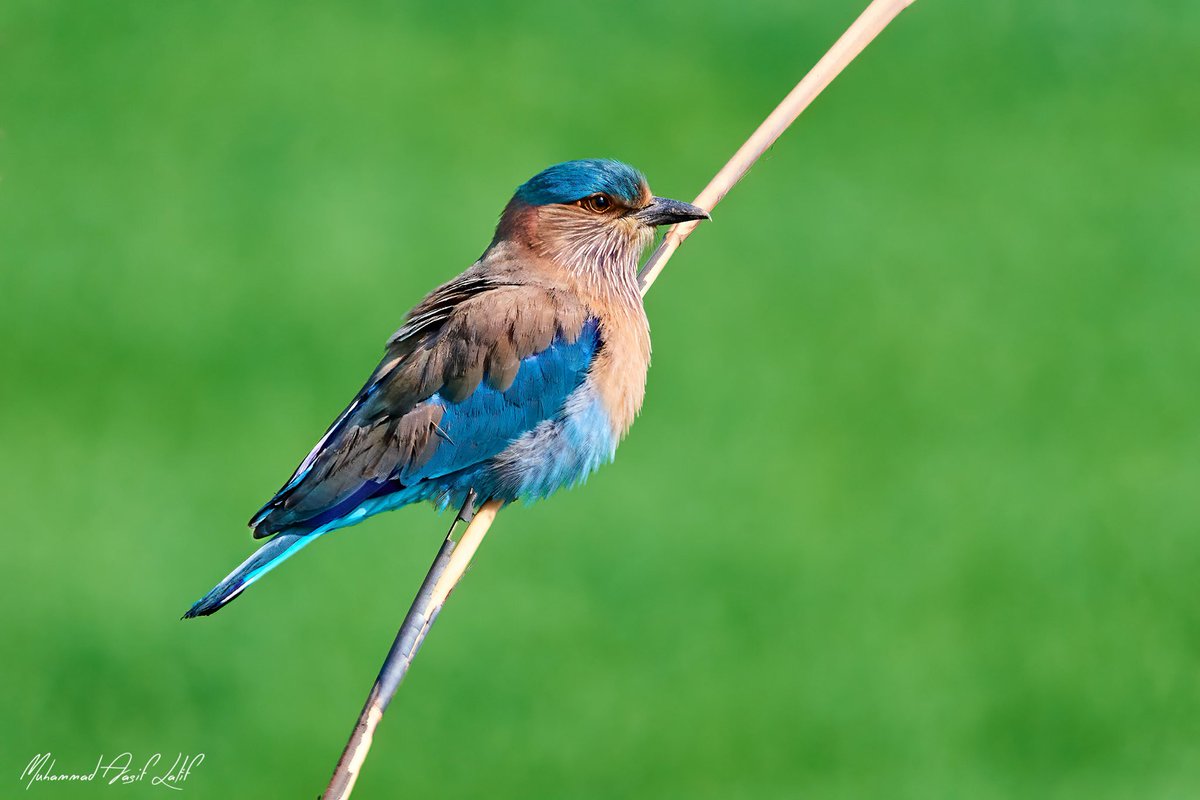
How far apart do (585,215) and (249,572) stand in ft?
4.25

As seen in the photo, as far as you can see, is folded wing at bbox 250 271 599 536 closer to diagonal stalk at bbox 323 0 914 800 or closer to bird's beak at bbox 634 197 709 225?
diagonal stalk at bbox 323 0 914 800

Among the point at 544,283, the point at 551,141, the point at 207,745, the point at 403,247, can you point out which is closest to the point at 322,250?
the point at 403,247

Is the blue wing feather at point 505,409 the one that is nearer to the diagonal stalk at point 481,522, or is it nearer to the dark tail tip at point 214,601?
the diagonal stalk at point 481,522

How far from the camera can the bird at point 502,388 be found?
13.1ft

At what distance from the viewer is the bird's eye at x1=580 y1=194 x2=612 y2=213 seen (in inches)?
171

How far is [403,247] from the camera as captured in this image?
888 centimetres

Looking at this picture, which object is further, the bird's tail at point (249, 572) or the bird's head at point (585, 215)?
the bird's head at point (585, 215)

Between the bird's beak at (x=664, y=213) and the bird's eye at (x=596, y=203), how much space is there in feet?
0.26

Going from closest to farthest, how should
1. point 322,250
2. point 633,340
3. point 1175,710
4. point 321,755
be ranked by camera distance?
1. point 633,340
2. point 321,755
3. point 1175,710
4. point 322,250

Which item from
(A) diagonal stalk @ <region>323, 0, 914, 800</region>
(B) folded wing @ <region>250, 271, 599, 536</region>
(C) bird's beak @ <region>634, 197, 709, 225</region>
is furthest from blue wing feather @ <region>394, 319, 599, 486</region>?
(C) bird's beak @ <region>634, 197, 709, 225</region>

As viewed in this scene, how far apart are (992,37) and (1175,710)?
429 centimetres

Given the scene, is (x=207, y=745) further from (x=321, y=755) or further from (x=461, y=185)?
(x=461, y=185)
